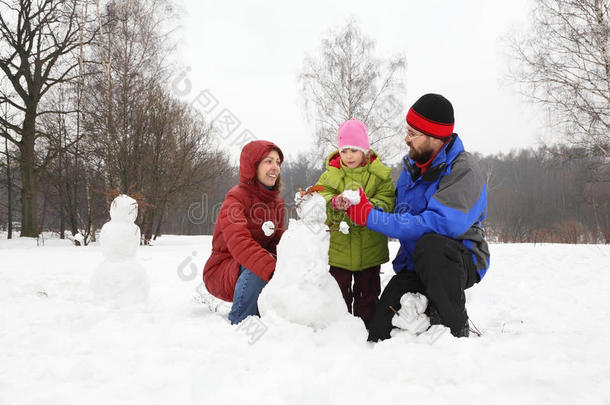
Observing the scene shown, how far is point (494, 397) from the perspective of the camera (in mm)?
1197

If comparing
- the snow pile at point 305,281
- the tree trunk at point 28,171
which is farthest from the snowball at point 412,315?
the tree trunk at point 28,171

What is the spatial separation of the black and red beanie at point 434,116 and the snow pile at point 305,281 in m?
0.91

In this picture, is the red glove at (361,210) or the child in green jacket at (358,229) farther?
the child in green jacket at (358,229)

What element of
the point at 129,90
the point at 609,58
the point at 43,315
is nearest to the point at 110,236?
the point at 43,315

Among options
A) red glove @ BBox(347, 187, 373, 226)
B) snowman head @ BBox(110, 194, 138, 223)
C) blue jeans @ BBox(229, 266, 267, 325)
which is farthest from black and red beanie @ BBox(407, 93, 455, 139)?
snowman head @ BBox(110, 194, 138, 223)

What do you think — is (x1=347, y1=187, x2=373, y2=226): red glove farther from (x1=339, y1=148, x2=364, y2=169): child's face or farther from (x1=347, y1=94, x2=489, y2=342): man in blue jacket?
(x1=339, y1=148, x2=364, y2=169): child's face

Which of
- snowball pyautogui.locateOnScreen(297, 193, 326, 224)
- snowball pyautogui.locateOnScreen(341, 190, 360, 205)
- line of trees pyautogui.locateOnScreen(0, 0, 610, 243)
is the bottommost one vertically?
snowball pyautogui.locateOnScreen(297, 193, 326, 224)

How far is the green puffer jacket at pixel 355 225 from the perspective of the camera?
2543mm

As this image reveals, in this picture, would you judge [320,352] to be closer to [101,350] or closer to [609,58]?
[101,350]

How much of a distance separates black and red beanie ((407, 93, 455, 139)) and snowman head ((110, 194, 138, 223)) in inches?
95.1

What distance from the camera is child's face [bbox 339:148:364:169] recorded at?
2.61m

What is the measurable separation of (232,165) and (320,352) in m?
15.7

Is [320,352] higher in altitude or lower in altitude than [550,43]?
lower

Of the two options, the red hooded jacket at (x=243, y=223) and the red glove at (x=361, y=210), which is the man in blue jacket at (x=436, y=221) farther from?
the red hooded jacket at (x=243, y=223)
